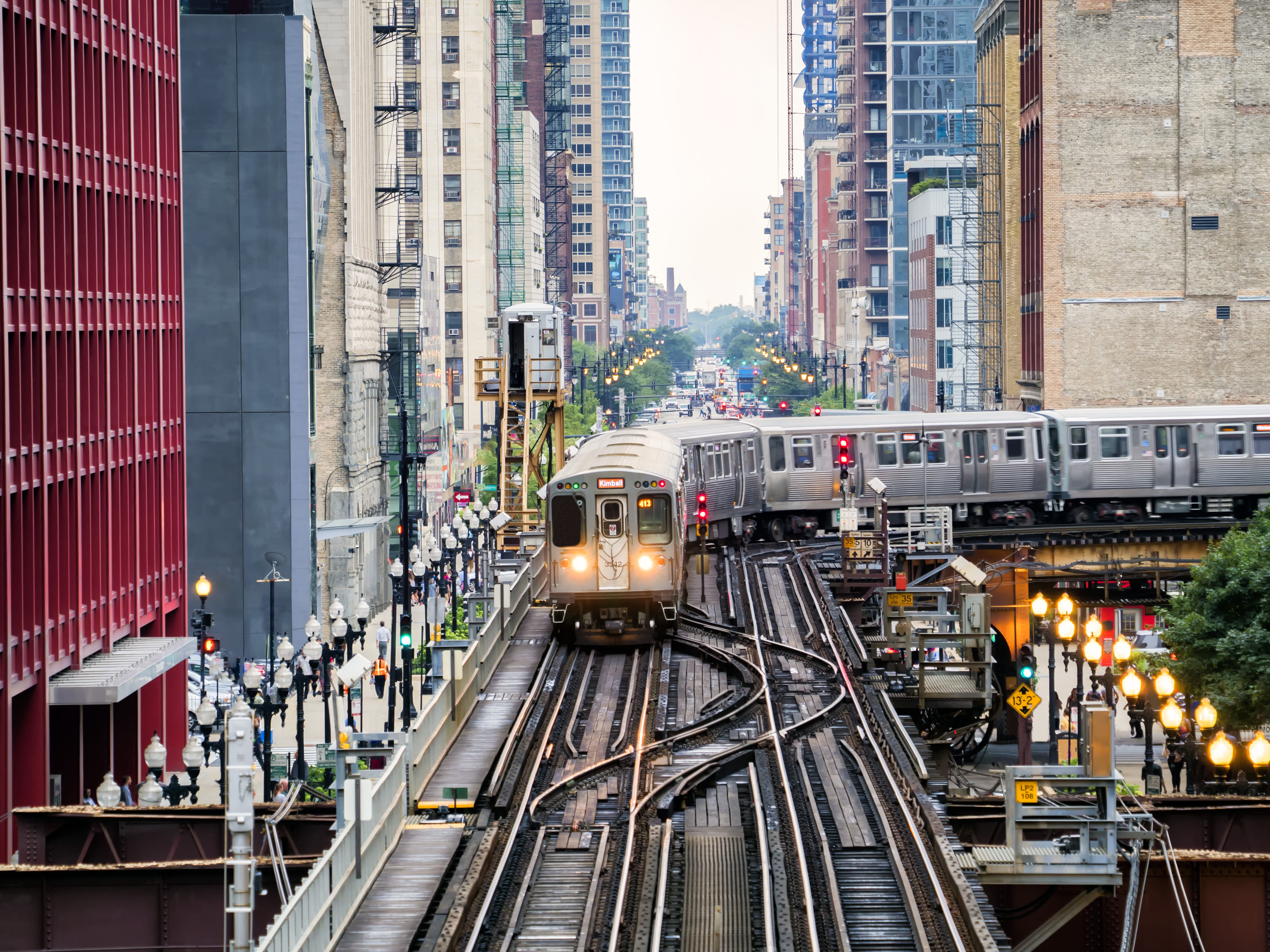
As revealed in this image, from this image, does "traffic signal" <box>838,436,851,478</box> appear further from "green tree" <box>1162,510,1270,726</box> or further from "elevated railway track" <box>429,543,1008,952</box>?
"elevated railway track" <box>429,543,1008,952</box>

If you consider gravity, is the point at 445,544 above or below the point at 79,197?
below

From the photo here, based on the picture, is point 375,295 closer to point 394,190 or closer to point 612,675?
point 394,190

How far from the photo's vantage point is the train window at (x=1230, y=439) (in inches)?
2147

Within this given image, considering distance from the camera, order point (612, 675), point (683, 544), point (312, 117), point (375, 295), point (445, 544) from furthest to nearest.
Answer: point (375, 295) < point (312, 117) < point (445, 544) < point (683, 544) < point (612, 675)

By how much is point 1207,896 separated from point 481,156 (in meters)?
103

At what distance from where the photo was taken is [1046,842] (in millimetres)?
22500

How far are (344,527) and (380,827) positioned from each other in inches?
1782

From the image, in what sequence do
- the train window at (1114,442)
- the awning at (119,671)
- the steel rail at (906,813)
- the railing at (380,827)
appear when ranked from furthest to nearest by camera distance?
the train window at (1114,442) < the awning at (119,671) < the steel rail at (906,813) < the railing at (380,827)

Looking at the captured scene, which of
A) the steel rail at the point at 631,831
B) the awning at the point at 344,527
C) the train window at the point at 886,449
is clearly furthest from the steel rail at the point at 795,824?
the awning at the point at 344,527

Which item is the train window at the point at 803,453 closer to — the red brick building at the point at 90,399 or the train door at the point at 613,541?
the red brick building at the point at 90,399

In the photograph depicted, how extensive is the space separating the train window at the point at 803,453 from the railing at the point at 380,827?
62.6 ft

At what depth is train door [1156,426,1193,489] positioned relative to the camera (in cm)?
5450

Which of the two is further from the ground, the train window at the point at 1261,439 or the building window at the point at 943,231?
the building window at the point at 943,231

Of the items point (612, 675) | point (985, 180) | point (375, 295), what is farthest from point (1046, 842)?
point (985, 180)
